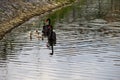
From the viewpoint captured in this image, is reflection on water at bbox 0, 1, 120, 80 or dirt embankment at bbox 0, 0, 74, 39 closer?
reflection on water at bbox 0, 1, 120, 80

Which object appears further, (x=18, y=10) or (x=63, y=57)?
(x=18, y=10)

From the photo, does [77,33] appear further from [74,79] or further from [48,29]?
[74,79]

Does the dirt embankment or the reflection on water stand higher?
the dirt embankment

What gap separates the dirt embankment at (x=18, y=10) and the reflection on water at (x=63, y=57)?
3051 millimetres

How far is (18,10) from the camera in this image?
64.7 meters

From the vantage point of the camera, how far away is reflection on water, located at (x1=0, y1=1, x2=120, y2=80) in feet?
97.5

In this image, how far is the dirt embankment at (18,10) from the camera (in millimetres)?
53281

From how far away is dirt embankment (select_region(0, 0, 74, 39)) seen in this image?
53281 mm

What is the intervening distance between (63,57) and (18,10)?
99.3 feet

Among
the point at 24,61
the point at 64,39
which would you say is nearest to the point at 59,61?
the point at 24,61

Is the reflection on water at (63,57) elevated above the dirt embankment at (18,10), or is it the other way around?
the dirt embankment at (18,10)

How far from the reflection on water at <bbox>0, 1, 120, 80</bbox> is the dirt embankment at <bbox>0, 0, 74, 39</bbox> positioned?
305 cm

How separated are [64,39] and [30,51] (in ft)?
24.7

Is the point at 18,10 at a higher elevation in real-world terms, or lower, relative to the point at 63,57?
higher
